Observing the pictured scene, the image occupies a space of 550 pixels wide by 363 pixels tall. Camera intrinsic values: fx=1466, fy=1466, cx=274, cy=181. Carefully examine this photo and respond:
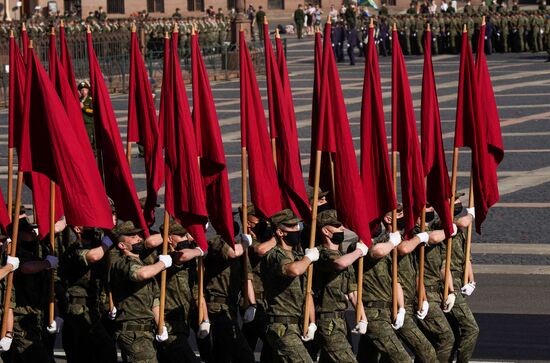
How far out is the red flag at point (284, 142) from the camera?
10.5m

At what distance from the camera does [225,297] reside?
10.2 m

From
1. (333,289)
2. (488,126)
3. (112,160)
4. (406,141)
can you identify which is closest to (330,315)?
(333,289)

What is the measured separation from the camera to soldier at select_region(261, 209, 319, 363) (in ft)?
29.8

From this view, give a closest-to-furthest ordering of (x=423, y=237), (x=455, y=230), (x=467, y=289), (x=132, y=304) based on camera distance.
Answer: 1. (x=132, y=304)
2. (x=423, y=237)
3. (x=455, y=230)
4. (x=467, y=289)

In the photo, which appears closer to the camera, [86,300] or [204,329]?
[204,329]

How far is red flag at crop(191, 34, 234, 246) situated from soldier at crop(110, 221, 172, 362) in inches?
36.7

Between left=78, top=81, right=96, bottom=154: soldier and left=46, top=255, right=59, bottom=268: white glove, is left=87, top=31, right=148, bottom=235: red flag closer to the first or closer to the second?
left=46, top=255, right=59, bottom=268: white glove

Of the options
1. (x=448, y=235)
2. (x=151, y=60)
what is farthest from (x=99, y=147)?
(x=151, y=60)

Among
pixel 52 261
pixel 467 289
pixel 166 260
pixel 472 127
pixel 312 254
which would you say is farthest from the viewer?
pixel 472 127

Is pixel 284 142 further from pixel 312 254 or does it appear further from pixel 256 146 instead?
pixel 312 254

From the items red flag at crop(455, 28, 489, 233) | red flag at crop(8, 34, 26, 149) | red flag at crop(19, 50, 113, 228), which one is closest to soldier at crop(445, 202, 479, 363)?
red flag at crop(455, 28, 489, 233)

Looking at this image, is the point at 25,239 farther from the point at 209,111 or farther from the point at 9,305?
the point at 209,111

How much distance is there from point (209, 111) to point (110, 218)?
132cm

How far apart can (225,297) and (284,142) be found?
4.33 ft
